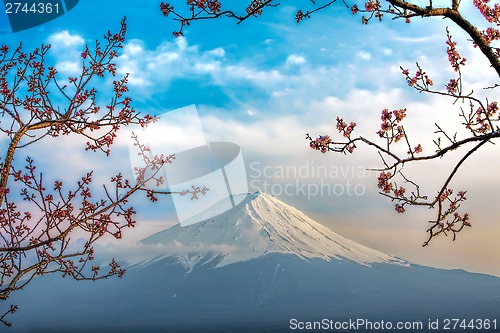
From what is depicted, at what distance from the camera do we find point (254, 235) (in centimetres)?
18212

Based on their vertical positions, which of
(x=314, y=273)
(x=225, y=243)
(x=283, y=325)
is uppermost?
(x=225, y=243)

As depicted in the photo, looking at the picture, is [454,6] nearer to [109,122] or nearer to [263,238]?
[109,122]

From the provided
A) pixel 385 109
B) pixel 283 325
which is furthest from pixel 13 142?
pixel 283 325

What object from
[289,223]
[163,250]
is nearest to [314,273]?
[289,223]

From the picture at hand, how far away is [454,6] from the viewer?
15.7 ft

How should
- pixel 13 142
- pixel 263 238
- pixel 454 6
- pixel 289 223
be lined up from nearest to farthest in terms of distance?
pixel 454 6, pixel 13 142, pixel 289 223, pixel 263 238

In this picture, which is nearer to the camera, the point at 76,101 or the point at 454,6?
the point at 454,6

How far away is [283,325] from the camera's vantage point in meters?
190

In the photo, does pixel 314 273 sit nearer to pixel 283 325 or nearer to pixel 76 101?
pixel 283 325

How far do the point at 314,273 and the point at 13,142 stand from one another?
20076cm

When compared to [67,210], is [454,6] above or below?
above

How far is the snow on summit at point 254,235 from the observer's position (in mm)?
171750

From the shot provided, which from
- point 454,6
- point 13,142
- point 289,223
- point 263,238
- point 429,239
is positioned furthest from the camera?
point 263,238

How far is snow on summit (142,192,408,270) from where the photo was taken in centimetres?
17175
